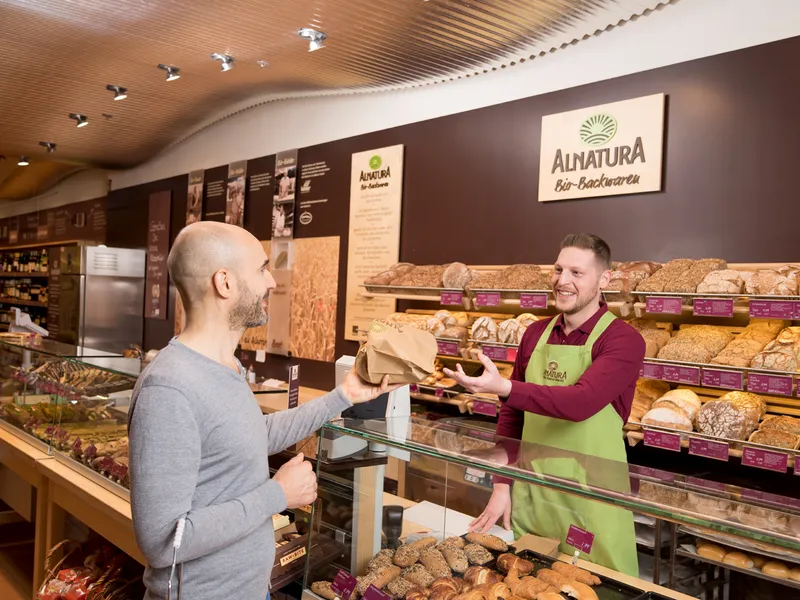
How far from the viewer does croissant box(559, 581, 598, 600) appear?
138 cm

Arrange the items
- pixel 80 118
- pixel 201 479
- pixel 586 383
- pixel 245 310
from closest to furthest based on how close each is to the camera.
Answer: pixel 201 479, pixel 245 310, pixel 586 383, pixel 80 118

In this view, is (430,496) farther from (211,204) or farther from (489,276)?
(211,204)

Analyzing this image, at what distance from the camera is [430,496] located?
67.7 inches

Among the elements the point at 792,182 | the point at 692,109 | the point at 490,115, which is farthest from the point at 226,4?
the point at 792,182

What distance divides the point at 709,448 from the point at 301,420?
Result: 1.85 metres

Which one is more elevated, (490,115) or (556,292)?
(490,115)

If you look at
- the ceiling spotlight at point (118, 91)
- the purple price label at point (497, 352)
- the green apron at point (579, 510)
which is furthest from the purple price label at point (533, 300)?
the ceiling spotlight at point (118, 91)

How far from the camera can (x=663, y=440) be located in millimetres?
2869

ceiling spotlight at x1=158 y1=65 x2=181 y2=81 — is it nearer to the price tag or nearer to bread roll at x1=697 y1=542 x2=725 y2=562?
the price tag

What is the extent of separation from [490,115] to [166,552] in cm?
366

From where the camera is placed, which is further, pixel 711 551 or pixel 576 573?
pixel 576 573

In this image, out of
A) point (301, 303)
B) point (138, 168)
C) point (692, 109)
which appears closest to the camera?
point (692, 109)

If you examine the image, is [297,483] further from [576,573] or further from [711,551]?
[711,551]

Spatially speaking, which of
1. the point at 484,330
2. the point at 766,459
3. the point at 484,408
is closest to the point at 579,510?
the point at 766,459
